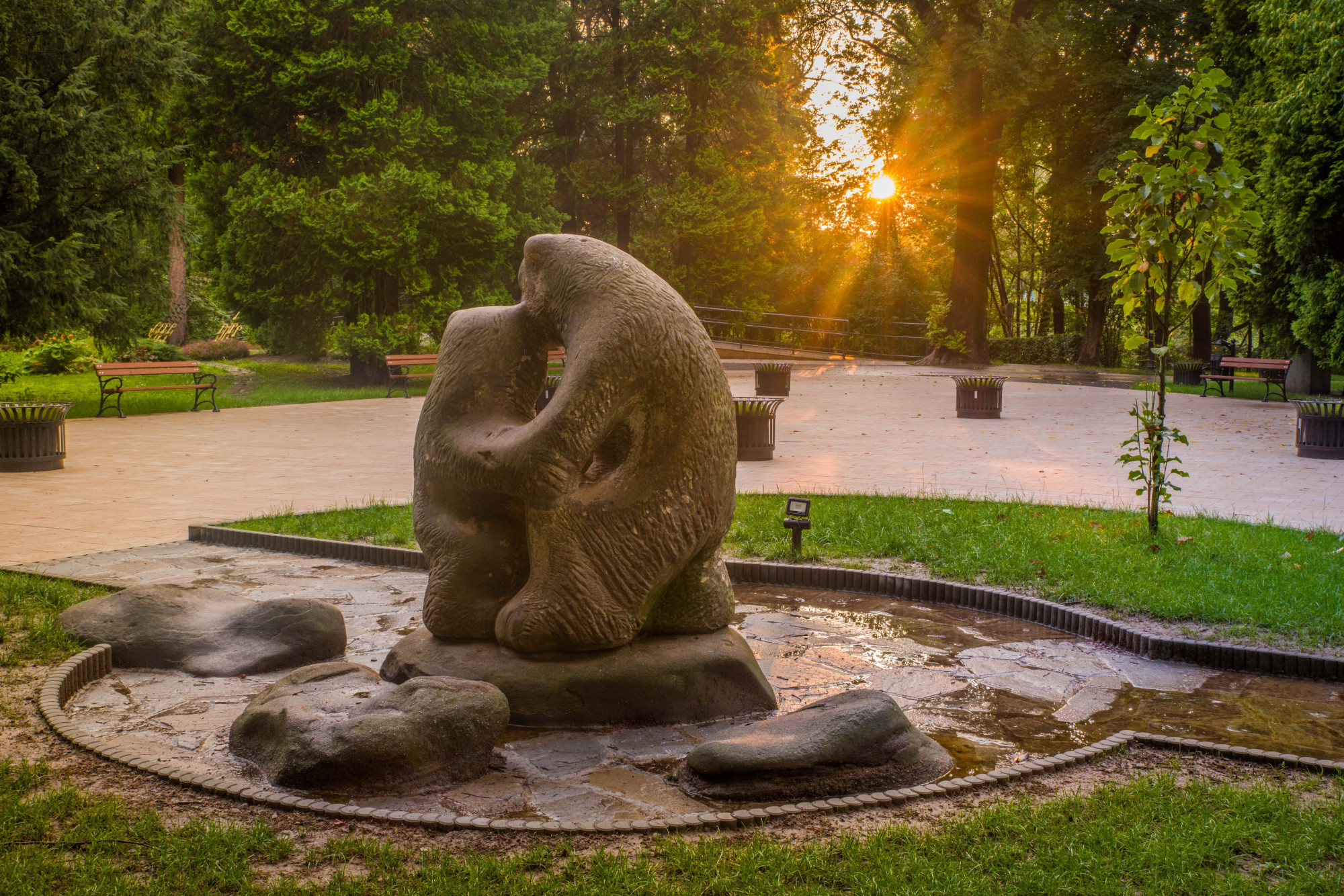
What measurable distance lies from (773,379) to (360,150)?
10.7 m

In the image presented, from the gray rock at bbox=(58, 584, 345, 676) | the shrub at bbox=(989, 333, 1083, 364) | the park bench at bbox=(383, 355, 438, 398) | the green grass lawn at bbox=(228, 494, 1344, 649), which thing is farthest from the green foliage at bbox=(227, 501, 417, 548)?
the shrub at bbox=(989, 333, 1083, 364)

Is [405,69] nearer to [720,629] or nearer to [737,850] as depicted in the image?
[720,629]

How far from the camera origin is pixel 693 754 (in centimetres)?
407

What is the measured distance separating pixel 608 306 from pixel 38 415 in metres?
11.1

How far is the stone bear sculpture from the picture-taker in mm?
4742

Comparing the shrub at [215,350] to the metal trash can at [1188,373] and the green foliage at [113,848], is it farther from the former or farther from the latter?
the green foliage at [113,848]

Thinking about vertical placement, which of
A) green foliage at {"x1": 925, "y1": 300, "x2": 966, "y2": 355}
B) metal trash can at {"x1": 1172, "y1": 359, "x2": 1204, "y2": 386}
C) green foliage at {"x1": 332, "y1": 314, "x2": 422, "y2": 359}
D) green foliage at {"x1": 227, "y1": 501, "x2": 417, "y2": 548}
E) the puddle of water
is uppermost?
green foliage at {"x1": 925, "y1": 300, "x2": 966, "y2": 355}

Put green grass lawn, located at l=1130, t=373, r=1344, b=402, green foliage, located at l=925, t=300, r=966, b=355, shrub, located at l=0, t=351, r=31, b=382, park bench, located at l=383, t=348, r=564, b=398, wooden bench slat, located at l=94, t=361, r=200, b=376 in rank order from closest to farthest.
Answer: shrub, located at l=0, t=351, r=31, b=382 < wooden bench slat, located at l=94, t=361, r=200, b=376 < green grass lawn, located at l=1130, t=373, r=1344, b=402 < park bench, located at l=383, t=348, r=564, b=398 < green foliage, located at l=925, t=300, r=966, b=355

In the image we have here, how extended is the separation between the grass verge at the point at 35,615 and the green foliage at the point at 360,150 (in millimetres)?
16729

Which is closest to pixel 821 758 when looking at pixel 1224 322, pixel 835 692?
pixel 835 692

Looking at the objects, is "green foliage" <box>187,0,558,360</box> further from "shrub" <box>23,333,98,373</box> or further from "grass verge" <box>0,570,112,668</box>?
"grass verge" <box>0,570,112,668</box>

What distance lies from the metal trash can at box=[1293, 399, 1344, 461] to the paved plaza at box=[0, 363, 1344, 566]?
307 millimetres

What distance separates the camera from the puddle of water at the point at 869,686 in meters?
4.12

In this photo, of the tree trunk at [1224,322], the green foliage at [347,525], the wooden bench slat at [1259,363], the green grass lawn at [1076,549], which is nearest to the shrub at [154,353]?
the green foliage at [347,525]
